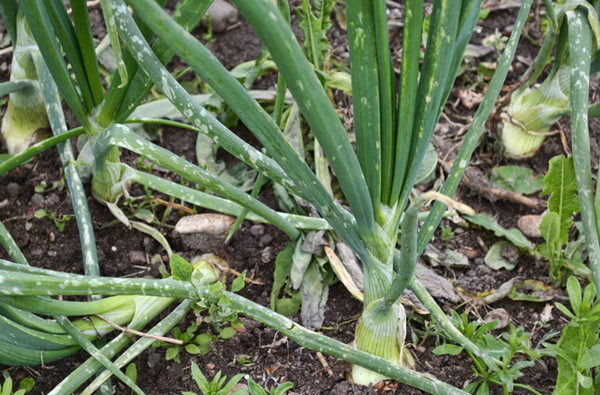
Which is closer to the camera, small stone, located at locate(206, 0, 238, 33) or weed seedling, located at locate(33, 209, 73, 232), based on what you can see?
weed seedling, located at locate(33, 209, 73, 232)

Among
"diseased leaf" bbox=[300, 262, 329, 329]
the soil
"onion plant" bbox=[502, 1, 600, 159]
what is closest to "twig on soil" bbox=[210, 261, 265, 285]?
the soil

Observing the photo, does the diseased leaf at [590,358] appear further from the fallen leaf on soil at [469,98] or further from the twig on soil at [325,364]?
the fallen leaf on soil at [469,98]

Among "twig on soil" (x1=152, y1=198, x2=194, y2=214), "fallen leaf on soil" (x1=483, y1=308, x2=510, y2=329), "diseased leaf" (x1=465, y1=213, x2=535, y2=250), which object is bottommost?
"fallen leaf on soil" (x1=483, y1=308, x2=510, y2=329)

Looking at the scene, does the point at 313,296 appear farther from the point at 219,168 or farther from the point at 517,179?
the point at 517,179

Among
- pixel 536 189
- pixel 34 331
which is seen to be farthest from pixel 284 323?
pixel 536 189

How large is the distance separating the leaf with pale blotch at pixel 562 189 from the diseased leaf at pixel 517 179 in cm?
26

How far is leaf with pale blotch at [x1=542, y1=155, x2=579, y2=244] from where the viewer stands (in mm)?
1472

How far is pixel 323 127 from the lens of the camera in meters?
0.92

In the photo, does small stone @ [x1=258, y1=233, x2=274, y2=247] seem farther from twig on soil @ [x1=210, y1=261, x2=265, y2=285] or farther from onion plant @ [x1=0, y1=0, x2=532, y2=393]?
onion plant @ [x1=0, y1=0, x2=532, y2=393]

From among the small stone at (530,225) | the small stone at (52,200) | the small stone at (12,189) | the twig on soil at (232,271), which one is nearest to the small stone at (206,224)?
the twig on soil at (232,271)

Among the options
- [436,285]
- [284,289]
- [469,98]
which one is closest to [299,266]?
[284,289]

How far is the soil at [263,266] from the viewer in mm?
1359

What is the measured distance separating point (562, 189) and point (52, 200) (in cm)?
130

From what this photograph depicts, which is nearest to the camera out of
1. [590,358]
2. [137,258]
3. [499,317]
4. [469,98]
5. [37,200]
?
[590,358]
